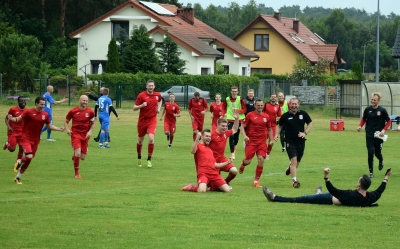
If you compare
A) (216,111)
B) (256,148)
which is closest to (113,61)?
(216,111)

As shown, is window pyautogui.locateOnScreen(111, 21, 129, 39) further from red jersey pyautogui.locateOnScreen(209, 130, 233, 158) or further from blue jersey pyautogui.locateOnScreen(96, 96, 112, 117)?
red jersey pyautogui.locateOnScreen(209, 130, 233, 158)

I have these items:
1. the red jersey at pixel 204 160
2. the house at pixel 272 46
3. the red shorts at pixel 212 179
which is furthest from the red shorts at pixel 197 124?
the house at pixel 272 46

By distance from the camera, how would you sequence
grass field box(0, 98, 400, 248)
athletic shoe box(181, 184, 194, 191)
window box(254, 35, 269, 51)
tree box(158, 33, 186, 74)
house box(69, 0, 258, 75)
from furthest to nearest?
window box(254, 35, 269, 51)
house box(69, 0, 258, 75)
tree box(158, 33, 186, 74)
athletic shoe box(181, 184, 194, 191)
grass field box(0, 98, 400, 248)

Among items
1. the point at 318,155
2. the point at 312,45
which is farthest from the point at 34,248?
the point at 312,45

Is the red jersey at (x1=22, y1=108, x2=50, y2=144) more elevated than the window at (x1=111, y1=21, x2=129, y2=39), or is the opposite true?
the window at (x1=111, y1=21, x2=129, y2=39)

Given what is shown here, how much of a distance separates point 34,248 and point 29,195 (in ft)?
19.0

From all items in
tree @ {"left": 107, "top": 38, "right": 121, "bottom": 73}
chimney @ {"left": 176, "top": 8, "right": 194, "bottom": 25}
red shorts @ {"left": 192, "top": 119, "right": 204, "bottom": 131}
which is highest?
chimney @ {"left": 176, "top": 8, "right": 194, "bottom": 25}

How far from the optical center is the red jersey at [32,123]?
18.9 meters

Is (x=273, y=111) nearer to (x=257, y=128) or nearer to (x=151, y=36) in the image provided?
(x=257, y=128)

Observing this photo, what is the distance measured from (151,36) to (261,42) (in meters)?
26.8

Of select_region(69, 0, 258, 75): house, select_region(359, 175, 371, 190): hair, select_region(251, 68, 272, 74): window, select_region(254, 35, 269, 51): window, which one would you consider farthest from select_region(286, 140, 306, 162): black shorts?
select_region(254, 35, 269, 51): window

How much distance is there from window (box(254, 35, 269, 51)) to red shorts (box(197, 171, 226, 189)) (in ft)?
257

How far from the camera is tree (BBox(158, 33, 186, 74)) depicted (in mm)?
66000

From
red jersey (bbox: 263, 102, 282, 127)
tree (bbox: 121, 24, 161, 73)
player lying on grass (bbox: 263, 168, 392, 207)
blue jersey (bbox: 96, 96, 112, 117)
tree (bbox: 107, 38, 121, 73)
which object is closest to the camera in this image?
player lying on grass (bbox: 263, 168, 392, 207)
